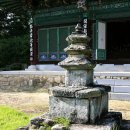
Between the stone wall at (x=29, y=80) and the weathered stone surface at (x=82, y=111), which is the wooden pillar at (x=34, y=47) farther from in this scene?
the weathered stone surface at (x=82, y=111)

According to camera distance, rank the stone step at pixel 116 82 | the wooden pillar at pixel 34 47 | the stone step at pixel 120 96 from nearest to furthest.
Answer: the stone step at pixel 120 96 → the stone step at pixel 116 82 → the wooden pillar at pixel 34 47

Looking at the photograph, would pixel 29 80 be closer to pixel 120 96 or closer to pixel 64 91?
pixel 120 96

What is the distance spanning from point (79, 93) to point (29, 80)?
9398 millimetres

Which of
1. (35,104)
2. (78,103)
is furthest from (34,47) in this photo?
(78,103)

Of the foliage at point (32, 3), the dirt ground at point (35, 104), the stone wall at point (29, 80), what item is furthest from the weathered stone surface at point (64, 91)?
the foliage at point (32, 3)

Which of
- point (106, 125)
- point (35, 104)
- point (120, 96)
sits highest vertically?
point (106, 125)

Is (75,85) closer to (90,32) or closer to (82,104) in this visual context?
(82,104)

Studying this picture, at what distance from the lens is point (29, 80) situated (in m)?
14.6

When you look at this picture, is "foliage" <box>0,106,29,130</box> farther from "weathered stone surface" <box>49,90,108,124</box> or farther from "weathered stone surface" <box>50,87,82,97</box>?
"weathered stone surface" <box>50,87,82,97</box>

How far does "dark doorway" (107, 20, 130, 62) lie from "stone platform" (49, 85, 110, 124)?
12465mm

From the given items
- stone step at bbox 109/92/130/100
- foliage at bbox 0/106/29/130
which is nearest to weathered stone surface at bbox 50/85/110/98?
foliage at bbox 0/106/29/130

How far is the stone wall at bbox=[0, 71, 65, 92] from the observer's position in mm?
13781

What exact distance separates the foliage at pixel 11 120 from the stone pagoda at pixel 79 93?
1.03m

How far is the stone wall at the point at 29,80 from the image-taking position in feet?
45.2
